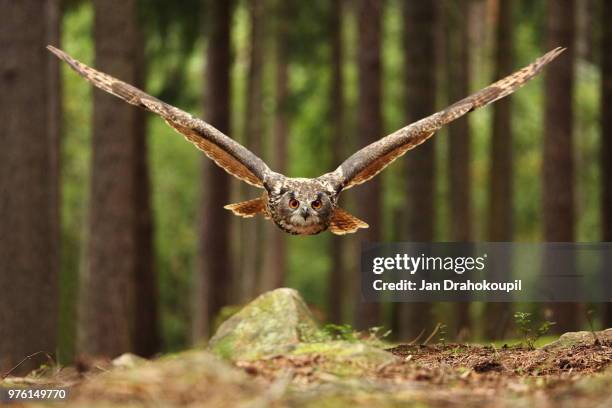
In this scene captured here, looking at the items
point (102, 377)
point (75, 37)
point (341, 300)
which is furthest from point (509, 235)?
point (102, 377)

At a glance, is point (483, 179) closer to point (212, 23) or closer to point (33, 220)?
point (212, 23)

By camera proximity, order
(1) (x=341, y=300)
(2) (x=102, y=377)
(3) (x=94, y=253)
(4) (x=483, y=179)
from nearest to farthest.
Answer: (2) (x=102, y=377) < (3) (x=94, y=253) < (1) (x=341, y=300) < (4) (x=483, y=179)

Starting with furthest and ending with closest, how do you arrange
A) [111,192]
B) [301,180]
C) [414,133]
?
[111,192] < [301,180] < [414,133]

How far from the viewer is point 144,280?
72.4 feet

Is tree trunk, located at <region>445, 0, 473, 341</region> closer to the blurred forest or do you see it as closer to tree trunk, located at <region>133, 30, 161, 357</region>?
the blurred forest

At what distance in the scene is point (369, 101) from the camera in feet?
60.6

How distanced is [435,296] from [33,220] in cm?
624

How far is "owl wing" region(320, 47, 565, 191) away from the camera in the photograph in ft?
30.7

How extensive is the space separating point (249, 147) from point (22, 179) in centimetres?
1301

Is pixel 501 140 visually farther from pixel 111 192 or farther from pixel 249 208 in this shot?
pixel 249 208

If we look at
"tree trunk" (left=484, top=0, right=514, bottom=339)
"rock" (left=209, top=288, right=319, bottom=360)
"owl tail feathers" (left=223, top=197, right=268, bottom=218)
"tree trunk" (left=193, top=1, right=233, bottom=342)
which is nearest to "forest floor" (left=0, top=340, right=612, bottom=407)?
"rock" (left=209, top=288, right=319, bottom=360)

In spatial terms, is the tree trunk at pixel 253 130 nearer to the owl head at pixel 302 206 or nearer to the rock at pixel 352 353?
the owl head at pixel 302 206

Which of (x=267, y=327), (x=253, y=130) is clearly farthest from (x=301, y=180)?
(x=253, y=130)

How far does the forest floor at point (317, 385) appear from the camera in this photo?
4910 mm
